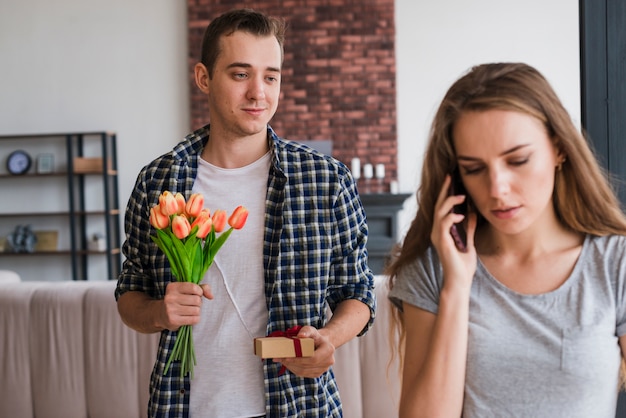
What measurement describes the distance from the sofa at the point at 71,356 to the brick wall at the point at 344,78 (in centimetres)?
498

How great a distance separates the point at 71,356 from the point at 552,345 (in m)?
2.06

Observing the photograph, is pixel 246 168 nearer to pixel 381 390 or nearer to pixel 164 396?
pixel 164 396

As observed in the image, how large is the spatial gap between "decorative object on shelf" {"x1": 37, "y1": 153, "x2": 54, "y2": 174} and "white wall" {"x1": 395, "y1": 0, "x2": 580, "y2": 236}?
3.57 m

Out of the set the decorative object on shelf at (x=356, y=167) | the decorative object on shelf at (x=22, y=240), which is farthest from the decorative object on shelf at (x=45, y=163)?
the decorative object on shelf at (x=356, y=167)

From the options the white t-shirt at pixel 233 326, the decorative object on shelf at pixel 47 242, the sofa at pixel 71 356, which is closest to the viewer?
the white t-shirt at pixel 233 326

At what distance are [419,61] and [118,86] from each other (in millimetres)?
3136

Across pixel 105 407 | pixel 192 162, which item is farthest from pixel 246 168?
pixel 105 407

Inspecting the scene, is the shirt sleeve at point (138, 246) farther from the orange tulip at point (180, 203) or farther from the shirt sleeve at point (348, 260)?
the shirt sleeve at point (348, 260)

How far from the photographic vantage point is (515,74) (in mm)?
1316

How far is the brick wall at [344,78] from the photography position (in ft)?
25.4

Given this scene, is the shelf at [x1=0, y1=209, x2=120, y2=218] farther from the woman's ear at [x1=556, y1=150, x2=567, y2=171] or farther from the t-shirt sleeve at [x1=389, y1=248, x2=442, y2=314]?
the woman's ear at [x1=556, y1=150, x2=567, y2=171]

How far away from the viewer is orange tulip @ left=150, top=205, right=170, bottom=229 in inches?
61.4

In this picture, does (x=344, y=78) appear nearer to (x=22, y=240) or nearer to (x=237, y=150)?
(x=22, y=240)

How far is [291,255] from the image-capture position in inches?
68.4
